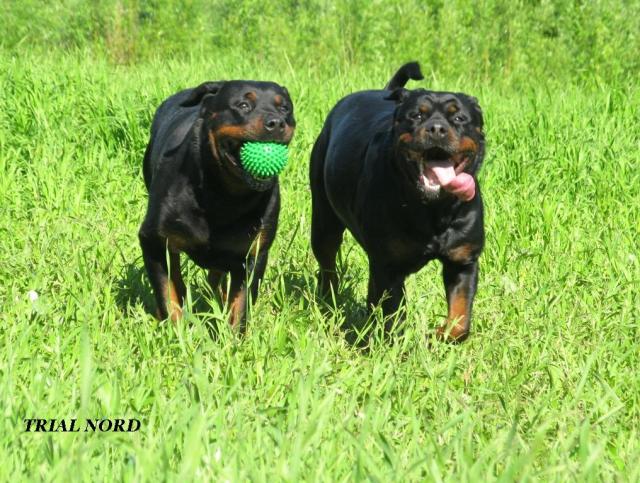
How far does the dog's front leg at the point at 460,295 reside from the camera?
198 inches

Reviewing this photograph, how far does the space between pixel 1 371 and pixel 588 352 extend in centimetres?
260

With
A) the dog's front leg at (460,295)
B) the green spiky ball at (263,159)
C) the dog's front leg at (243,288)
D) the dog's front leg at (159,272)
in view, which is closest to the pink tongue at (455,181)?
the dog's front leg at (460,295)

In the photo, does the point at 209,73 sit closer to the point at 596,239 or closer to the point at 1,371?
the point at 596,239

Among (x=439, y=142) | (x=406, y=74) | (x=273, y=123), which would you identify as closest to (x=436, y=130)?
(x=439, y=142)

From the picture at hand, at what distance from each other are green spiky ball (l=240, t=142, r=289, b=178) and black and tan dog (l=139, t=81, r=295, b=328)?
0.05m

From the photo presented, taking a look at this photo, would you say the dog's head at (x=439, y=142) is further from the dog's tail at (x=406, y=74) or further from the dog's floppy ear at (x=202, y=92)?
the dog's floppy ear at (x=202, y=92)

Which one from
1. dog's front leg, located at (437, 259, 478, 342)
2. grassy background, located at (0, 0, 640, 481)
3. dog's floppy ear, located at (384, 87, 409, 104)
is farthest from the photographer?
dog's floppy ear, located at (384, 87, 409, 104)

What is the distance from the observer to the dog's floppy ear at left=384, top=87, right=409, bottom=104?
17.6ft

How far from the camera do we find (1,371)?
3701 mm

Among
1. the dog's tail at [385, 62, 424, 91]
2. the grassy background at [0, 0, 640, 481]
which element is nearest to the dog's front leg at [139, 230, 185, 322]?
the grassy background at [0, 0, 640, 481]

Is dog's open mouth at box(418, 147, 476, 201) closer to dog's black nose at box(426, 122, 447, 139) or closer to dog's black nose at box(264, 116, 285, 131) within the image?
dog's black nose at box(426, 122, 447, 139)

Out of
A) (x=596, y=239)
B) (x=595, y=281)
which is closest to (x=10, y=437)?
(x=595, y=281)

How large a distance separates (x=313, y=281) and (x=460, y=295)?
1300 mm

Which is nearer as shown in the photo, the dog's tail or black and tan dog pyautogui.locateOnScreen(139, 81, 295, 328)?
black and tan dog pyautogui.locateOnScreen(139, 81, 295, 328)
